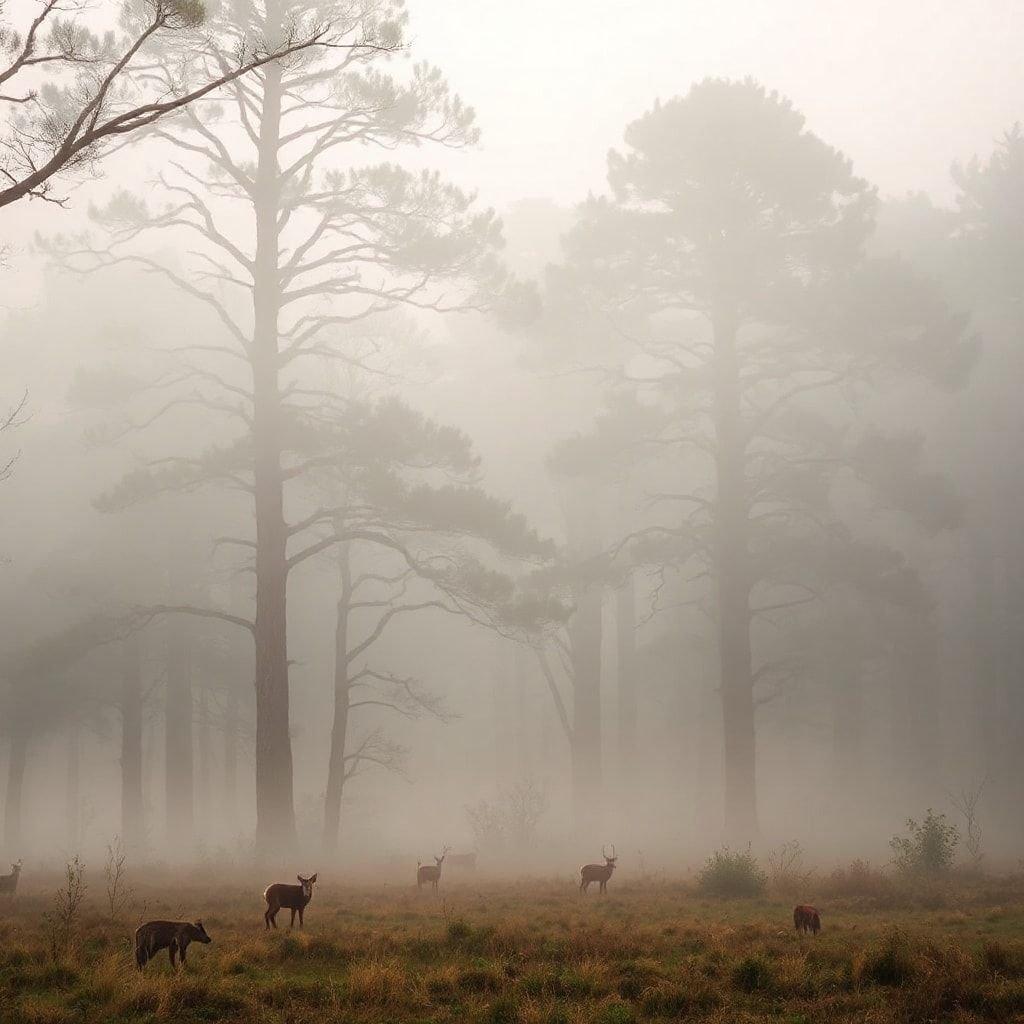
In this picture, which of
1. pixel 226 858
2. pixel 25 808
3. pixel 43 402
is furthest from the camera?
pixel 25 808

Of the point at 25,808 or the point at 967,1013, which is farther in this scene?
the point at 25,808

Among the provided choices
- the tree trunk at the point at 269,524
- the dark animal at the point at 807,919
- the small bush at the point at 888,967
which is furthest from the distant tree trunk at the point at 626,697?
the small bush at the point at 888,967

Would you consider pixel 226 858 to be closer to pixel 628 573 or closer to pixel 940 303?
pixel 628 573

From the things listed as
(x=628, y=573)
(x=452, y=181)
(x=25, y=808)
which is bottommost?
(x=25, y=808)

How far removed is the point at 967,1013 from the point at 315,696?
4563cm

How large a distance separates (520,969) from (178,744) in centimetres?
2328

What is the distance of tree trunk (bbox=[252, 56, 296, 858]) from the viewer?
17.4 metres

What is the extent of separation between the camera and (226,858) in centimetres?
2098

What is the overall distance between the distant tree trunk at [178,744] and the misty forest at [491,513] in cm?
15

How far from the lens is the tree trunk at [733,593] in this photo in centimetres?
2080

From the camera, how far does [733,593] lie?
69.3 ft

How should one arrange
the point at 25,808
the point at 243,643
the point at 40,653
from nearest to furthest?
the point at 40,653
the point at 243,643
the point at 25,808

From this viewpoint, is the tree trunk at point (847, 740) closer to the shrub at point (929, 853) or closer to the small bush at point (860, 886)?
the shrub at point (929, 853)

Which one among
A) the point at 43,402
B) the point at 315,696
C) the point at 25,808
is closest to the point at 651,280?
the point at 43,402
